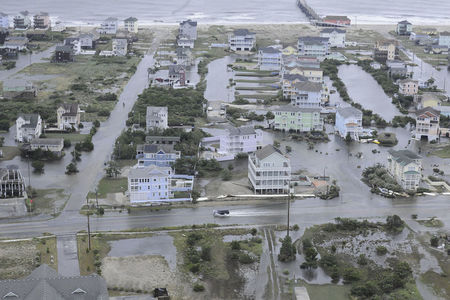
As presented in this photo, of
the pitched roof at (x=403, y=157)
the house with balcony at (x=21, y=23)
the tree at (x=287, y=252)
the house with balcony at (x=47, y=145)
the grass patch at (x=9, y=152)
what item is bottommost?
the tree at (x=287, y=252)

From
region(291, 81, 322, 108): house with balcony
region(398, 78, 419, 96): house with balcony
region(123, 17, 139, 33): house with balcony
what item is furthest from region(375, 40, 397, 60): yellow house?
region(123, 17, 139, 33): house with balcony

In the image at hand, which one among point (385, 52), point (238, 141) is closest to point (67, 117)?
point (238, 141)

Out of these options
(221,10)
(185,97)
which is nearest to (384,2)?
(221,10)

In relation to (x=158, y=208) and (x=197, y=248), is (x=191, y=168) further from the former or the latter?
(x=197, y=248)

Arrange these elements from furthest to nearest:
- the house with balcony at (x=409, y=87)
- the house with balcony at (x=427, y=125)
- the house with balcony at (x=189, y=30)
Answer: the house with balcony at (x=189, y=30) < the house with balcony at (x=409, y=87) < the house with balcony at (x=427, y=125)

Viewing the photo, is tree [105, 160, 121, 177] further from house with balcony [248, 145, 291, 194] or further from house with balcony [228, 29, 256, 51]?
house with balcony [228, 29, 256, 51]

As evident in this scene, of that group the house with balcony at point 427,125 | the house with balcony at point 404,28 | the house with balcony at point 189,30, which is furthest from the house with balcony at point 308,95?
the house with balcony at point 404,28

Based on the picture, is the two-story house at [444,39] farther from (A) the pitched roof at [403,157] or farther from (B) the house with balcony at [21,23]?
(B) the house with balcony at [21,23]
